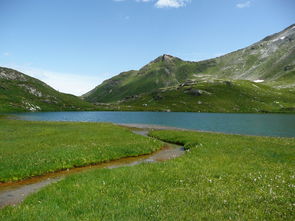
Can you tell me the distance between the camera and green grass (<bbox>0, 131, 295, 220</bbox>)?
1059 cm

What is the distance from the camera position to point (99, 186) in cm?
1523

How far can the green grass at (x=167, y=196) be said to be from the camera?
10.6 m

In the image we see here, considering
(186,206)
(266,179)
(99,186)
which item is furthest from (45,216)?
(266,179)

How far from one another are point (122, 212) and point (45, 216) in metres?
3.54

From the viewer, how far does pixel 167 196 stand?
1296 centimetres

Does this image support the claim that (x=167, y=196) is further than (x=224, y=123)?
No

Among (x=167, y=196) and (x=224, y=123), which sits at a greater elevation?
(x=167, y=196)

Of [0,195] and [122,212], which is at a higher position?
[122,212]

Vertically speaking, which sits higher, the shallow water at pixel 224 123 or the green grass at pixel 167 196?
the green grass at pixel 167 196

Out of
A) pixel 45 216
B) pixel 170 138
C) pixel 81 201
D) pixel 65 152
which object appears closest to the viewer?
pixel 45 216

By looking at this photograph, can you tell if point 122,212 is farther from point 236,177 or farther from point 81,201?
point 236,177

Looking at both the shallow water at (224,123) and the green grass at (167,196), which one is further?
the shallow water at (224,123)

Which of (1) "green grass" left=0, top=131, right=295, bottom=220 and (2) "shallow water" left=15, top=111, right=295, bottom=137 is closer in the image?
(1) "green grass" left=0, top=131, right=295, bottom=220

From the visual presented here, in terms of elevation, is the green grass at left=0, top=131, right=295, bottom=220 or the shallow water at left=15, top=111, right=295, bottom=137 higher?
the green grass at left=0, top=131, right=295, bottom=220
